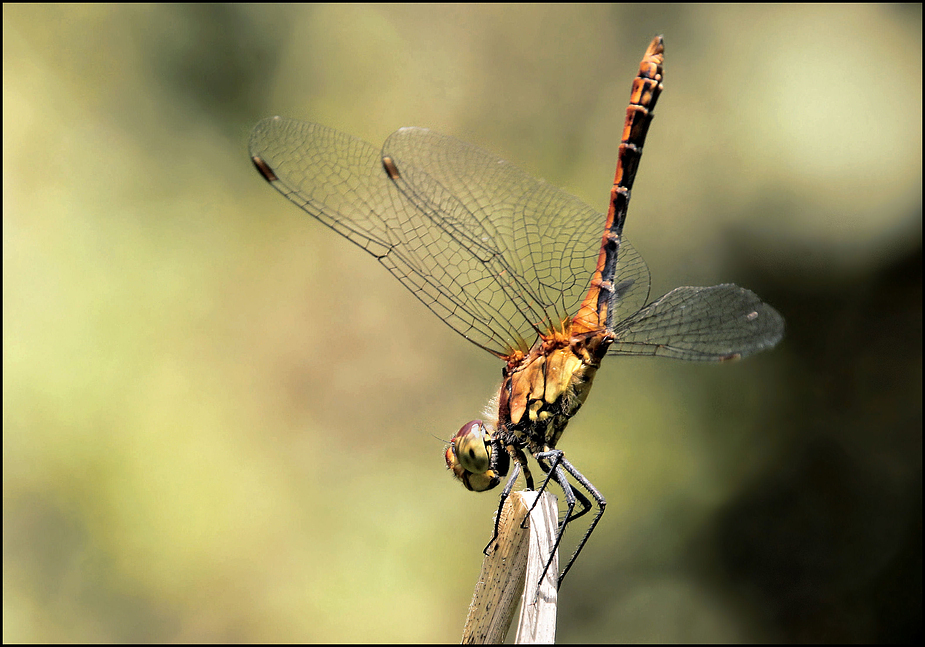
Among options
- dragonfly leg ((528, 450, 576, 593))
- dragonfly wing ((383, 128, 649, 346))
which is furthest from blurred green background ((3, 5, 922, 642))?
dragonfly leg ((528, 450, 576, 593))

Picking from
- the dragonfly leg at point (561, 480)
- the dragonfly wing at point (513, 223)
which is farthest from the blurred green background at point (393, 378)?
the dragonfly leg at point (561, 480)

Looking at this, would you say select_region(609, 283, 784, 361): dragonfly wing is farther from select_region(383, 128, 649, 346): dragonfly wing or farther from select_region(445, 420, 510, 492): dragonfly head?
select_region(445, 420, 510, 492): dragonfly head

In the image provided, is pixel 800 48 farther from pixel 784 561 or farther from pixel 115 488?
pixel 115 488

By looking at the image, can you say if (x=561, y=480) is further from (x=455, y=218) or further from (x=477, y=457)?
(x=455, y=218)

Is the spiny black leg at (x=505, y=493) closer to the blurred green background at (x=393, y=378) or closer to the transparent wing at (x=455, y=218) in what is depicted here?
the transparent wing at (x=455, y=218)

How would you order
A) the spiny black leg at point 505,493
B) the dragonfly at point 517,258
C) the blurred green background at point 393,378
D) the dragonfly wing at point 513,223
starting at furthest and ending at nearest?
the blurred green background at point 393,378
the dragonfly wing at point 513,223
the dragonfly at point 517,258
the spiny black leg at point 505,493

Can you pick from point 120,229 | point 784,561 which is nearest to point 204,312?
point 120,229

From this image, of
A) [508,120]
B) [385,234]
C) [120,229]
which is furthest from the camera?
[508,120]
